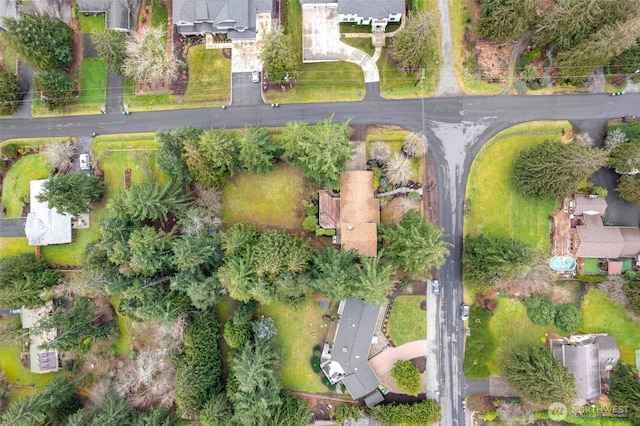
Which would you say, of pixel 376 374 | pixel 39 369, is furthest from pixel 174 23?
pixel 376 374

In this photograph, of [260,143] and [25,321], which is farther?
[25,321]

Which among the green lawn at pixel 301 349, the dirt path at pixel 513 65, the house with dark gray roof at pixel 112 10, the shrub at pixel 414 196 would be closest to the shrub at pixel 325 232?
the green lawn at pixel 301 349

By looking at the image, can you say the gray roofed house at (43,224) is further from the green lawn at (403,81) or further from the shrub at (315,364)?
the green lawn at (403,81)

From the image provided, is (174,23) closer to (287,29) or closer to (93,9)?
(93,9)

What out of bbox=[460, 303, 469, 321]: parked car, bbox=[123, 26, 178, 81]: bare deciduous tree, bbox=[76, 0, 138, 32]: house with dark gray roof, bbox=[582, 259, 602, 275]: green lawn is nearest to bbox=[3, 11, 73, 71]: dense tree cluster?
bbox=[76, 0, 138, 32]: house with dark gray roof

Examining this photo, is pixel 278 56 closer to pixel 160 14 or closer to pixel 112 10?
pixel 160 14

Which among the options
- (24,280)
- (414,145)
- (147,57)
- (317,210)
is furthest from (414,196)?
(24,280)

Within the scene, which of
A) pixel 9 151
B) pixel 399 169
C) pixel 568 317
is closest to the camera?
pixel 568 317
